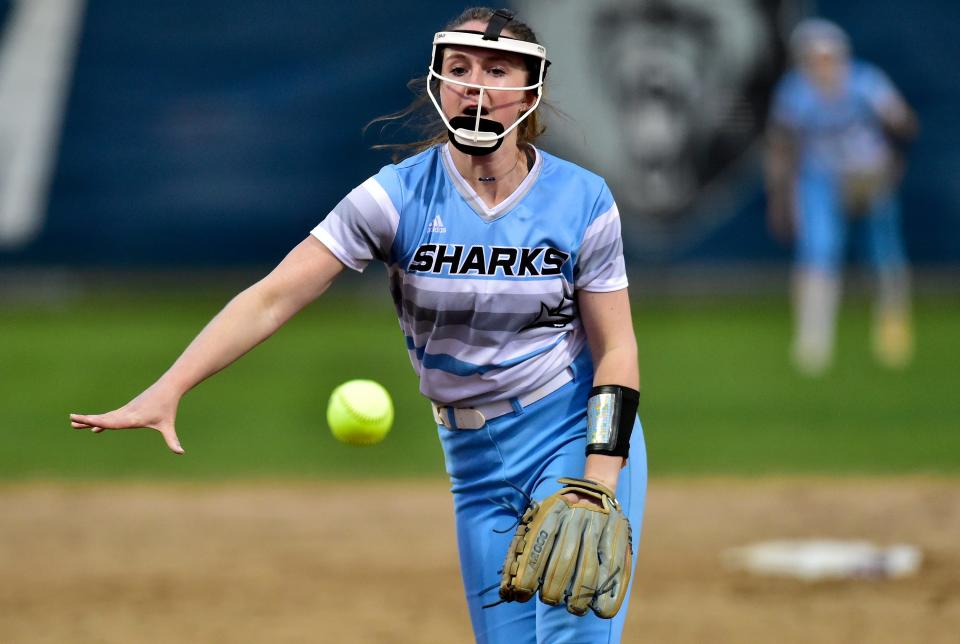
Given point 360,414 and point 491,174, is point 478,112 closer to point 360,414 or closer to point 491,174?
point 491,174

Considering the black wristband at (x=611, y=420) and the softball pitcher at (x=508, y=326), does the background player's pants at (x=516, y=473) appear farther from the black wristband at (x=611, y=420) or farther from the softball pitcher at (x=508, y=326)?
the black wristband at (x=611, y=420)

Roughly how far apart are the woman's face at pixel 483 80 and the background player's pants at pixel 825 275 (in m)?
9.19

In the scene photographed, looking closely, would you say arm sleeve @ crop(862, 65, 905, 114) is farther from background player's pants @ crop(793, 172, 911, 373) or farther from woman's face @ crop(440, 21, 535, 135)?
woman's face @ crop(440, 21, 535, 135)

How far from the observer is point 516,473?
3756mm

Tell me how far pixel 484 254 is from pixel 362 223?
313mm

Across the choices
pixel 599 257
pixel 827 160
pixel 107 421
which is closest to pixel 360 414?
pixel 599 257

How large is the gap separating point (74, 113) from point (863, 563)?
11.1 meters

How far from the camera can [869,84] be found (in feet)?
40.4

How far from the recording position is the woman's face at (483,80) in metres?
3.50

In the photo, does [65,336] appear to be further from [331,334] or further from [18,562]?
[18,562]

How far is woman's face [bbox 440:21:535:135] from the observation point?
11.5 feet

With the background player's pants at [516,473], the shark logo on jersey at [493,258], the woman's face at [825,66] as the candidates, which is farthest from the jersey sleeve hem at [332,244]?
the woman's face at [825,66]

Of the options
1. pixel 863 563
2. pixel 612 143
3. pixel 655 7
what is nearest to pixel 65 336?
pixel 612 143

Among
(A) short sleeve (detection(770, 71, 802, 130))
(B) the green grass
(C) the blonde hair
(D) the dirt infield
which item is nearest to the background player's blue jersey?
(A) short sleeve (detection(770, 71, 802, 130))
